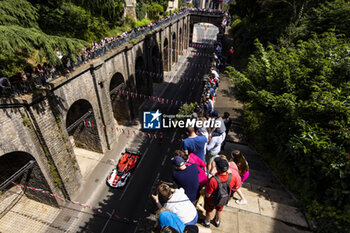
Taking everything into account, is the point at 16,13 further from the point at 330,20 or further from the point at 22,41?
the point at 330,20

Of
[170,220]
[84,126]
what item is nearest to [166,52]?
[84,126]

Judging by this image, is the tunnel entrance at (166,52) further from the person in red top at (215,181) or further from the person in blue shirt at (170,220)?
the person in blue shirt at (170,220)

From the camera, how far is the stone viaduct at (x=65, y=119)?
9.37m

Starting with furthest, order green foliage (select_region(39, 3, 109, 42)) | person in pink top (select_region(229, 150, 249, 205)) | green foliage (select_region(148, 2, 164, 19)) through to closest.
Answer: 1. green foliage (select_region(148, 2, 164, 19))
2. green foliage (select_region(39, 3, 109, 42))
3. person in pink top (select_region(229, 150, 249, 205))

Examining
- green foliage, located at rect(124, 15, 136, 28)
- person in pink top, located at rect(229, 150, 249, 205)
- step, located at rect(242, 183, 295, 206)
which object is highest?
green foliage, located at rect(124, 15, 136, 28)

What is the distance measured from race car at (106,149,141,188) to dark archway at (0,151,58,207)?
364cm

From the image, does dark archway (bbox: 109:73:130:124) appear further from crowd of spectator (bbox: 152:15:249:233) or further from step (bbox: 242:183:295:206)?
step (bbox: 242:183:295:206)

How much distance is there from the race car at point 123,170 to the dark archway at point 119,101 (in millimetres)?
5854

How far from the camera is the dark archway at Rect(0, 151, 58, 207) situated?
1045 centimetres

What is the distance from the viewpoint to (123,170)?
14.2m

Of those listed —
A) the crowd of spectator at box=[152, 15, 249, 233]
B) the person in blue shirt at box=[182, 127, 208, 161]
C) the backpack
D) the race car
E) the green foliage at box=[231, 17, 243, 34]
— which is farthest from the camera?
the green foliage at box=[231, 17, 243, 34]

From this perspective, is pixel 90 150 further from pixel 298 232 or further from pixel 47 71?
pixel 298 232

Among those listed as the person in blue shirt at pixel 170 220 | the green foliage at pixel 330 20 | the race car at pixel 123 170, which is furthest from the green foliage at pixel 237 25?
the person in blue shirt at pixel 170 220

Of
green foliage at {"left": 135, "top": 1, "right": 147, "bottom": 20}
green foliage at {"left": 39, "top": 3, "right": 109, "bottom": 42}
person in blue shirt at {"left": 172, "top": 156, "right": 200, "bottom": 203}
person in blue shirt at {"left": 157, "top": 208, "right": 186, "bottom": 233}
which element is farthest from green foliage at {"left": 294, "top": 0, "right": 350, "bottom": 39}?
green foliage at {"left": 135, "top": 1, "right": 147, "bottom": 20}
